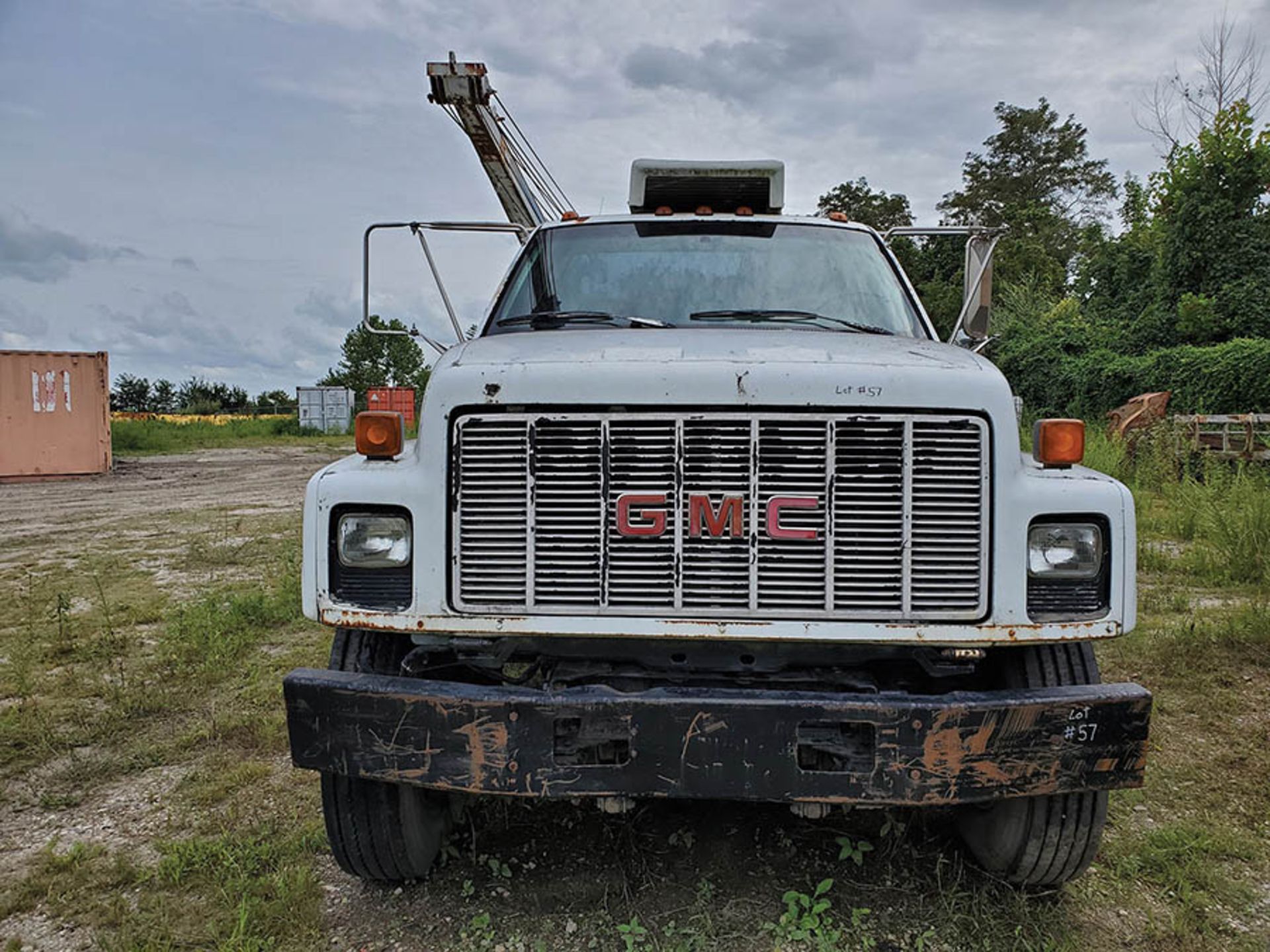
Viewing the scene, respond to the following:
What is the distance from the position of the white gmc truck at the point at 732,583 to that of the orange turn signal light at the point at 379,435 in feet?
0.36

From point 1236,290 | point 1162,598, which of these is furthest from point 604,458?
point 1236,290

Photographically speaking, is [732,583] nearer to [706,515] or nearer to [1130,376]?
[706,515]

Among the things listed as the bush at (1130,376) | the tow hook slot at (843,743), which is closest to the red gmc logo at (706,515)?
the tow hook slot at (843,743)

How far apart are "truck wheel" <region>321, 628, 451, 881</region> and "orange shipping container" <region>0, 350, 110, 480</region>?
54.8ft

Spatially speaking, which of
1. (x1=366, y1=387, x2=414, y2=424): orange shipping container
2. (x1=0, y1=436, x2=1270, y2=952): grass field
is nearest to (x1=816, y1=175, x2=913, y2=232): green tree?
(x1=366, y1=387, x2=414, y2=424): orange shipping container

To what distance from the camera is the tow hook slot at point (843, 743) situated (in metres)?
2.33

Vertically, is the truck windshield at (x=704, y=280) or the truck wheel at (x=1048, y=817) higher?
the truck windshield at (x=704, y=280)

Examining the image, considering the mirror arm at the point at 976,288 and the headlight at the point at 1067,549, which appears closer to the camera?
the headlight at the point at 1067,549

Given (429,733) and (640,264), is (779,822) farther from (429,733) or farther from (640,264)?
(640,264)

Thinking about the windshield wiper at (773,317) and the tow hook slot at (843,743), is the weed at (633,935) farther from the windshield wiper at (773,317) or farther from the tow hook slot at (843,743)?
the windshield wiper at (773,317)

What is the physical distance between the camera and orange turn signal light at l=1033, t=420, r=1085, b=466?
2594mm

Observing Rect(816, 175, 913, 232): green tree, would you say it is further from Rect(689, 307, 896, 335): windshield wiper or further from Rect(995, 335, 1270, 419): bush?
Rect(689, 307, 896, 335): windshield wiper

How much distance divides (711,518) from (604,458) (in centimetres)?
33

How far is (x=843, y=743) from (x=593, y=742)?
639 mm
